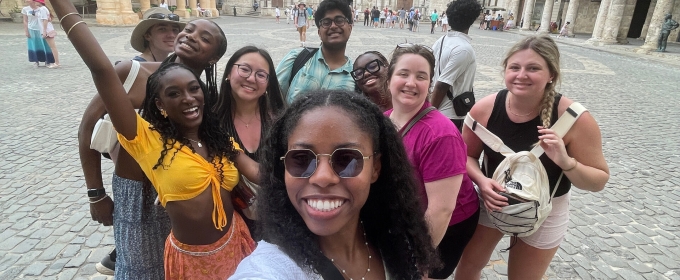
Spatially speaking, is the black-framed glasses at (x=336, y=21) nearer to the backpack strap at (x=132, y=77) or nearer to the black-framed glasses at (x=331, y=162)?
the backpack strap at (x=132, y=77)

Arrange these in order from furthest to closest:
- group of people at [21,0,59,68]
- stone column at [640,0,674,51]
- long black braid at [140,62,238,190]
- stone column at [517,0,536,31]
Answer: stone column at [517,0,536,31]
stone column at [640,0,674,51]
group of people at [21,0,59,68]
long black braid at [140,62,238,190]

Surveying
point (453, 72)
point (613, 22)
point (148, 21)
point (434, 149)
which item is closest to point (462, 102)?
point (453, 72)

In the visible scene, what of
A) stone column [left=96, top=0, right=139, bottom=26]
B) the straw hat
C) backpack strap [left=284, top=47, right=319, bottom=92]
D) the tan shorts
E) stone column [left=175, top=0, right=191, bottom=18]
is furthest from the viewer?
stone column [left=175, top=0, right=191, bottom=18]

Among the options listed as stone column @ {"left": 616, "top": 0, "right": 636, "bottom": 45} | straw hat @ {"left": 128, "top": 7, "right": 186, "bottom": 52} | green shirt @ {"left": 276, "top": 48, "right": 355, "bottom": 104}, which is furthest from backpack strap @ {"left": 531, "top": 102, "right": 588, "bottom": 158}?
stone column @ {"left": 616, "top": 0, "right": 636, "bottom": 45}

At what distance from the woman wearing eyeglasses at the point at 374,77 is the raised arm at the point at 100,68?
1.49 meters

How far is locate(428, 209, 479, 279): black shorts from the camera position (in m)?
2.29

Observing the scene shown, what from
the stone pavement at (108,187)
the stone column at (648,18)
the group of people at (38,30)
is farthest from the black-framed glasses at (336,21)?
the stone column at (648,18)

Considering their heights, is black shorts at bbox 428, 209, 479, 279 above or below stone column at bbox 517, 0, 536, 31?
below

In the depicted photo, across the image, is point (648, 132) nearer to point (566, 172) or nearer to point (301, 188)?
point (566, 172)

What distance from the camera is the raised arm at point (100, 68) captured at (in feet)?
5.81

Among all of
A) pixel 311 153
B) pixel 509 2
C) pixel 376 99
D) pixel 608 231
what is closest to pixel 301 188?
pixel 311 153

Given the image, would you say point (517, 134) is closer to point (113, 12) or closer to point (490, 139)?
point (490, 139)

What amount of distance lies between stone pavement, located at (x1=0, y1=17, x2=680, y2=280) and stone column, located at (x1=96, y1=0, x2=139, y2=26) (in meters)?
12.3

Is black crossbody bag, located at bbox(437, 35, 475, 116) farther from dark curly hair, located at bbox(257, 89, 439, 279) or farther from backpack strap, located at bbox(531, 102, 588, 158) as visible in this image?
dark curly hair, located at bbox(257, 89, 439, 279)
